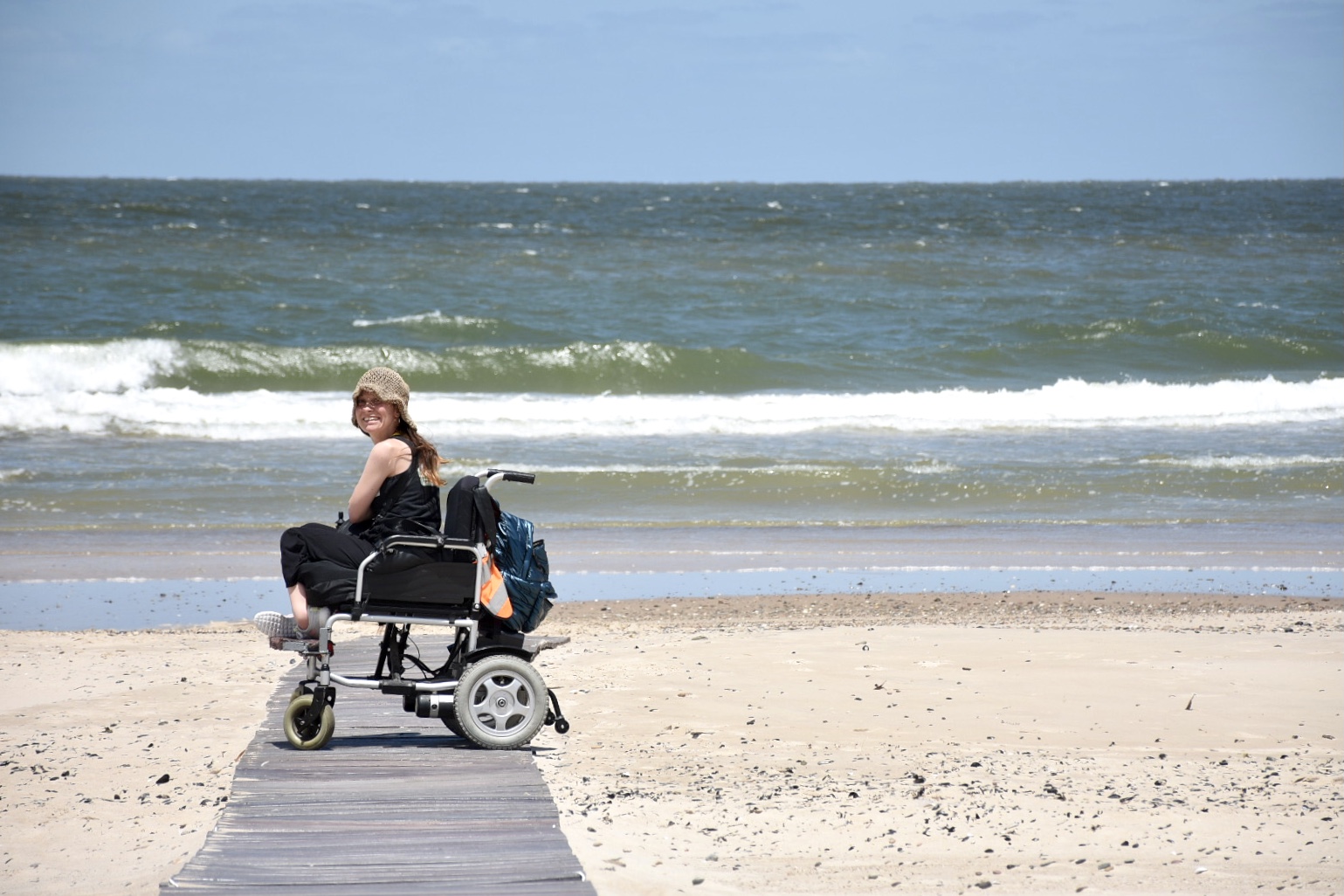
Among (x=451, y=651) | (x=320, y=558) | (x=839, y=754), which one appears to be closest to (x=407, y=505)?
(x=320, y=558)

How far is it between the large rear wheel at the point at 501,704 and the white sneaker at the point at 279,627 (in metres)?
0.64

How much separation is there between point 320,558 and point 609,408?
1417cm

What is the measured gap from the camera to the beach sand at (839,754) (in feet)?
14.0

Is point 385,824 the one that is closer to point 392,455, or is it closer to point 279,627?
point 279,627

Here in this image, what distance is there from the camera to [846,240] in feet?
130

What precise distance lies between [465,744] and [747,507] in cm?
760

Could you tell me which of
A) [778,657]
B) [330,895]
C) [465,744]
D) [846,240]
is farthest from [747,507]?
[846,240]

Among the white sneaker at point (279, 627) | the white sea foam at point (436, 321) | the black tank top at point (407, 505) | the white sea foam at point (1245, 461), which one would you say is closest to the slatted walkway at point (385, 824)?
the white sneaker at point (279, 627)

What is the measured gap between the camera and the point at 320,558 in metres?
5.18

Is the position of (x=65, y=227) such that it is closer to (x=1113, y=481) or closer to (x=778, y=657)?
(x=1113, y=481)

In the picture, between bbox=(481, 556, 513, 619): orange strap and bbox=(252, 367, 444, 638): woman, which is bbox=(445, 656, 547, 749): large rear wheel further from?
bbox=(252, 367, 444, 638): woman

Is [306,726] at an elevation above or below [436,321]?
below

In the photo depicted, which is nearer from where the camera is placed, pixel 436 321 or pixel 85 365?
pixel 85 365

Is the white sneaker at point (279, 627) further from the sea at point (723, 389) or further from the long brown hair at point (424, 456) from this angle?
the sea at point (723, 389)
